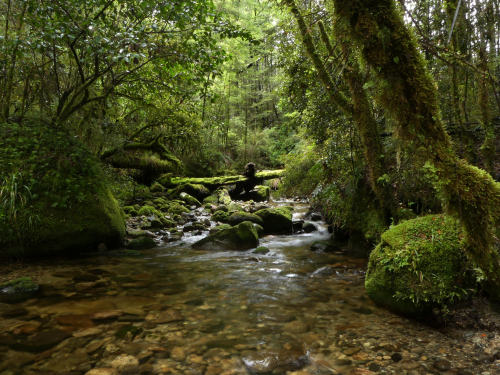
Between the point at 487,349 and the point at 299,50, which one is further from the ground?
the point at 299,50

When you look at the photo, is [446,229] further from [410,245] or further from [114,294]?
[114,294]

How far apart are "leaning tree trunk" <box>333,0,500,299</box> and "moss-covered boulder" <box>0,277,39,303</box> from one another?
4.53m

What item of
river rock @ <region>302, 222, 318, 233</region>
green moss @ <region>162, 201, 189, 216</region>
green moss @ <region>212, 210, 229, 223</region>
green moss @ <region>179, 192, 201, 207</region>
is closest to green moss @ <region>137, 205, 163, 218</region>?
green moss @ <region>162, 201, 189, 216</region>

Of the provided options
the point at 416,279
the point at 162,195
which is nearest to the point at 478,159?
the point at 416,279

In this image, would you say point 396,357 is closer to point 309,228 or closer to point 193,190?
point 309,228

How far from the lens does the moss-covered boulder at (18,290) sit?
3408 millimetres

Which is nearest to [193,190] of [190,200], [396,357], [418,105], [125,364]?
[190,200]

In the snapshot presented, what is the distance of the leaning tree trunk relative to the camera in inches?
83.3

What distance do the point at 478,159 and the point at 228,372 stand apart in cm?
564

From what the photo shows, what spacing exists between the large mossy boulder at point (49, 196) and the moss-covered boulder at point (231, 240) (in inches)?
75.7

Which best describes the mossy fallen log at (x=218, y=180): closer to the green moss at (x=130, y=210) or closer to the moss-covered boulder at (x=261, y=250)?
the green moss at (x=130, y=210)

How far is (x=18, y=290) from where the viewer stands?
3570 millimetres

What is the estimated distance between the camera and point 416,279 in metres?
2.90

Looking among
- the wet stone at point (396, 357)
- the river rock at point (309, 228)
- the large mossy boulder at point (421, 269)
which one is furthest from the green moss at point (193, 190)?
the wet stone at point (396, 357)
